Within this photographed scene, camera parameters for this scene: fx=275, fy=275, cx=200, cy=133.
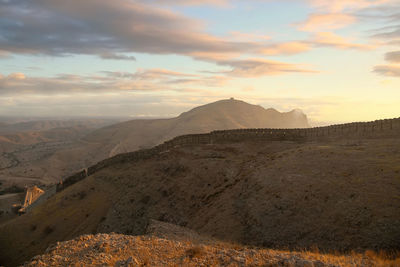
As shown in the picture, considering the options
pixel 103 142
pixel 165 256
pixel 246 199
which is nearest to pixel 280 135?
pixel 246 199

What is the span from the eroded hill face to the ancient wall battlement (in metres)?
1.93

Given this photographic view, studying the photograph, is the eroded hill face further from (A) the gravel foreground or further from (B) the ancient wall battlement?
(A) the gravel foreground

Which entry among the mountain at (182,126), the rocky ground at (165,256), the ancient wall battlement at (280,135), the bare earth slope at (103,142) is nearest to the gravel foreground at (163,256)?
the rocky ground at (165,256)

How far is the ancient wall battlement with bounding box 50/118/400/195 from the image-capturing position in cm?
2970

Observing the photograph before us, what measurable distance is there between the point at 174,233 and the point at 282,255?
7.48m

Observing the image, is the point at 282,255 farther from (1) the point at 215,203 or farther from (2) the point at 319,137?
(2) the point at 319,137

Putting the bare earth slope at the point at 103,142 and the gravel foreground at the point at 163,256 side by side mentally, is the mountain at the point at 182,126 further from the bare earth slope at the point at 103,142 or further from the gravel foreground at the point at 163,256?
the gravel foreground at the point at 163,256

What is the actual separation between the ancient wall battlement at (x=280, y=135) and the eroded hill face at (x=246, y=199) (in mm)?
1927

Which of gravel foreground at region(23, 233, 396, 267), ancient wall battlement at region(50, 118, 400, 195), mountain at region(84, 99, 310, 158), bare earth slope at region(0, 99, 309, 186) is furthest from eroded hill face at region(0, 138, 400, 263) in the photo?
mountain at region(84, 99, 310, 158)

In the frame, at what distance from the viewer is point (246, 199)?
20547 millimetres

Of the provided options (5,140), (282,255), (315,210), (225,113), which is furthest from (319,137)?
(5,140)

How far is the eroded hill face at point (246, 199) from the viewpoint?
1471 centimetres

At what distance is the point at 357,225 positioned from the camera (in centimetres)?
1398

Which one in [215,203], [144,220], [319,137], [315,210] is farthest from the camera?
[319,137]
